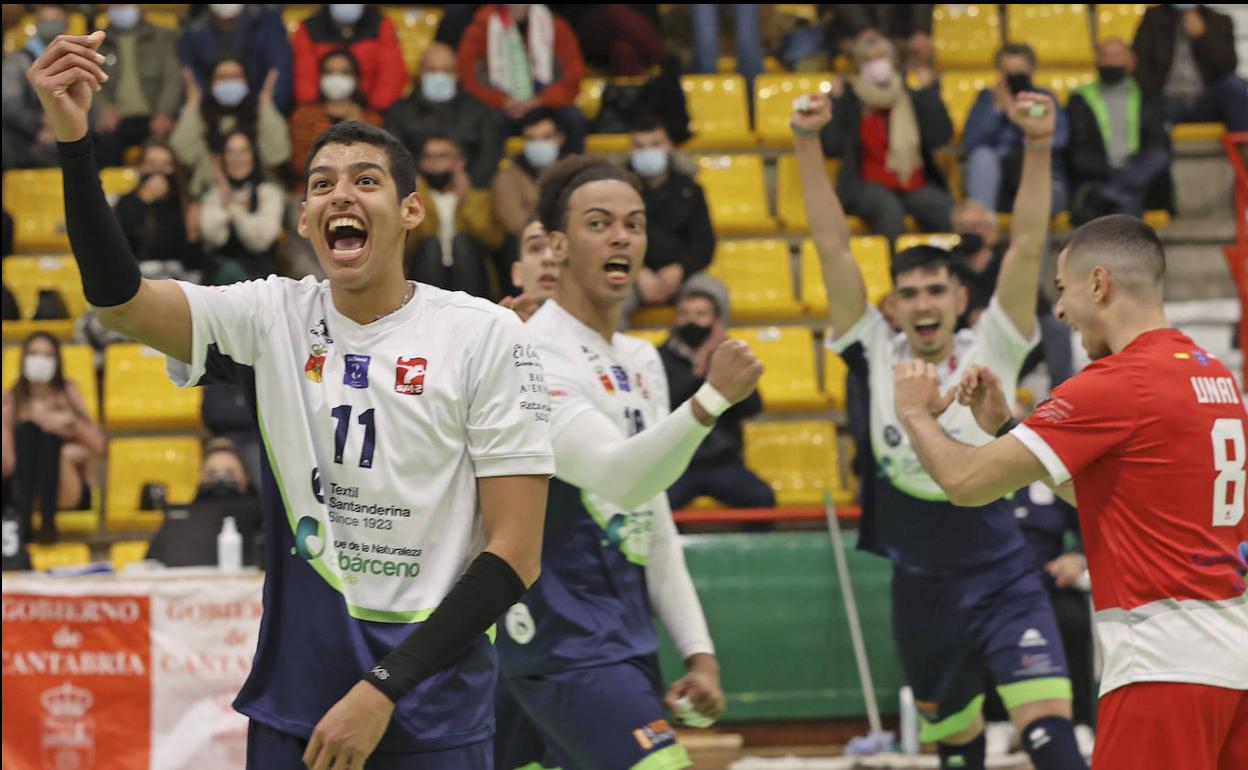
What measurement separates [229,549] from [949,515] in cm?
404

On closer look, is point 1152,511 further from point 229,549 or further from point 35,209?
point 35,209

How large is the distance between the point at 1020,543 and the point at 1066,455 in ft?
8.72

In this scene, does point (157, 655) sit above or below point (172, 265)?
below

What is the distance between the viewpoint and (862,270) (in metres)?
12.9

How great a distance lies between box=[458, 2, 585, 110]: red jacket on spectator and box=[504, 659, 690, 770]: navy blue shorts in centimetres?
960

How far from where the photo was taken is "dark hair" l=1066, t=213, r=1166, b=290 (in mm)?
4695

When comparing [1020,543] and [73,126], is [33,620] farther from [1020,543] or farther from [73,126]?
[73,126]

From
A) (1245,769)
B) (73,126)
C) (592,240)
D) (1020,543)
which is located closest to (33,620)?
(592,240)

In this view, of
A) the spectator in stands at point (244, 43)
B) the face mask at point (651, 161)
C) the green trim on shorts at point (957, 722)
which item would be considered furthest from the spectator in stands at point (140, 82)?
the green trim on shorts at point (957, 722)

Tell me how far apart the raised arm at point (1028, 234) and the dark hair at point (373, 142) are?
3.34 m

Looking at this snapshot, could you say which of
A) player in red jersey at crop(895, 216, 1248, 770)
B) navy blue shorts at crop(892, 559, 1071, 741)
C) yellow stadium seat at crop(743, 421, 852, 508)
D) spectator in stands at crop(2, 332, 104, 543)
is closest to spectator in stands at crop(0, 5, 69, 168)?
spectator in stands at crop(2, 332, 104, 543)

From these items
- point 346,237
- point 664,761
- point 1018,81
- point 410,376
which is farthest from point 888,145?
point 410,376

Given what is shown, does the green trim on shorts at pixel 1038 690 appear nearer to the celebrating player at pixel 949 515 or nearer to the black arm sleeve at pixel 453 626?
the celebrating player at pixel 949 515

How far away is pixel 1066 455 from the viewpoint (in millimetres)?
4488
